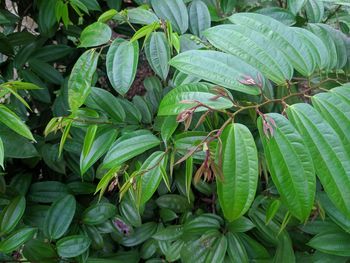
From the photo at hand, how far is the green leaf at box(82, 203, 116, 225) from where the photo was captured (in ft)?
2.79

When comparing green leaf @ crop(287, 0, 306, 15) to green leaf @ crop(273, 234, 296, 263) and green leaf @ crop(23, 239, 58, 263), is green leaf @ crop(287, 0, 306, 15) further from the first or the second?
green leaf @ crop(23, 239, 58, 263)

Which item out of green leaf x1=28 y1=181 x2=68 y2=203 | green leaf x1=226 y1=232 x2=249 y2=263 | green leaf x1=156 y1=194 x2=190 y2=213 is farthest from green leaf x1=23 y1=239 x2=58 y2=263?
green leaf x1=226 y1=232 x2=249 y2=263

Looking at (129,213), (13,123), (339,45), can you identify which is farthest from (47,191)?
(339,45)

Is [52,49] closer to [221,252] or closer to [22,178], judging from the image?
[22,178]

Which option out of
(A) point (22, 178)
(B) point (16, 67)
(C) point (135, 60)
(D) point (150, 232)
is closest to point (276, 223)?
(D) point (150, 232)

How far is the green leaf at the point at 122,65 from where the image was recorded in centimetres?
65

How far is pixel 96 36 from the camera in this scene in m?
0.70

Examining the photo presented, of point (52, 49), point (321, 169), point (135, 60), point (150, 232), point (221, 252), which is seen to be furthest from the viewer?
point (52, 49)

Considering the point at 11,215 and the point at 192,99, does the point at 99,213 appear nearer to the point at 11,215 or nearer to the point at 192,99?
the point at 11,215

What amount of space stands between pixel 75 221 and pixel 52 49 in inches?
15.7

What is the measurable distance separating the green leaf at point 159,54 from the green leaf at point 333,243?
376 millimetres

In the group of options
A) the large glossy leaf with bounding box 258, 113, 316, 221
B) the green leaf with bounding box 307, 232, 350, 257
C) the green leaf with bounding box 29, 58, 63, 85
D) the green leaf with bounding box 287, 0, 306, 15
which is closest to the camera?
the large glossy leaf with bounding box 258, 113, 316, 221

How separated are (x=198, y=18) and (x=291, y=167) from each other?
43cm

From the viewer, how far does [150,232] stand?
0.89 meters
